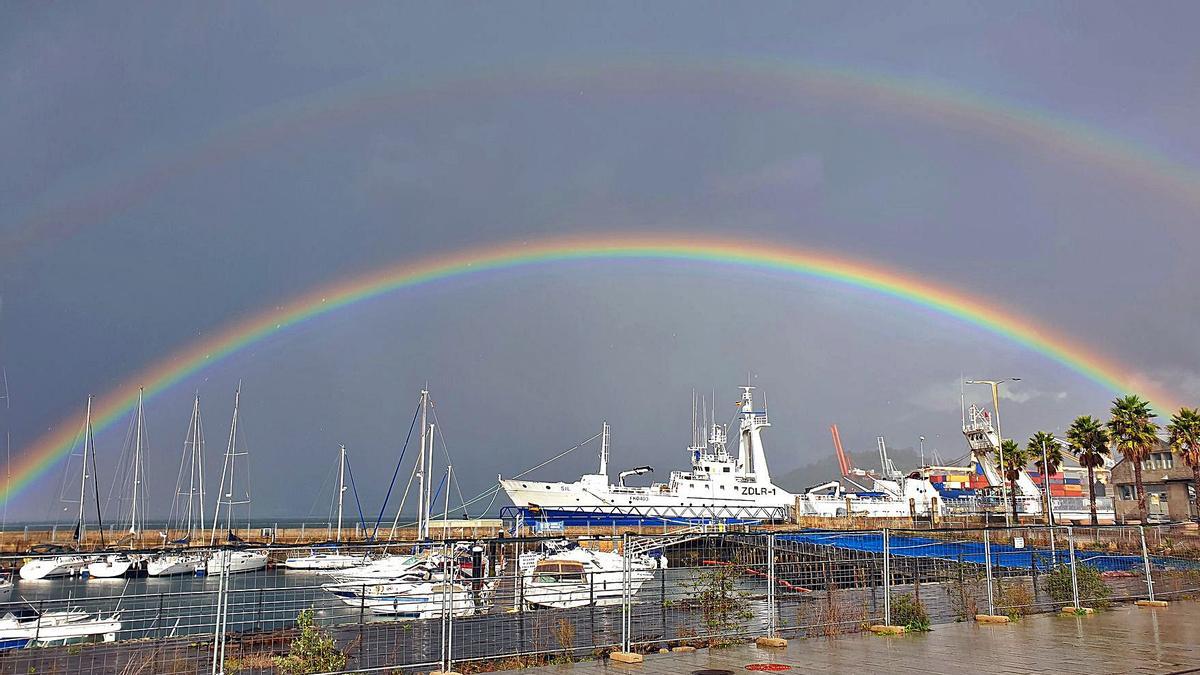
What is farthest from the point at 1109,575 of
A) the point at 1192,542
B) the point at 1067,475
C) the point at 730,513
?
the point at 1067,475

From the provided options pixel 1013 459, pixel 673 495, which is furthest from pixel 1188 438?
pixel 673 495

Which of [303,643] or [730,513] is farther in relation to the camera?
[730,513]

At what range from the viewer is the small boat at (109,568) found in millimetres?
67562

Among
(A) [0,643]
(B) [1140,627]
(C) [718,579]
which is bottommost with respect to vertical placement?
(A) [0,643]

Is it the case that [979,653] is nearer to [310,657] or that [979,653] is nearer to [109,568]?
[310,657]

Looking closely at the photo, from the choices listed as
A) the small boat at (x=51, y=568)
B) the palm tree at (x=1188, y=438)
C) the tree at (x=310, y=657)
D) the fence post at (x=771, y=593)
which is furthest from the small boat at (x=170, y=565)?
the palm tree at (x=1188, y=438)

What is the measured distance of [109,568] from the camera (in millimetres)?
68500

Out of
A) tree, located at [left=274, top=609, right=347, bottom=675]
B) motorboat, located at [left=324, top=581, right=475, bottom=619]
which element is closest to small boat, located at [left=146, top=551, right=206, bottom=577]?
motorboat, located at [left=324, top=581, right=475, bottom=619]

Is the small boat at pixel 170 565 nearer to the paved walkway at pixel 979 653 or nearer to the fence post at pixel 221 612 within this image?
the fence post at pixel 221 612

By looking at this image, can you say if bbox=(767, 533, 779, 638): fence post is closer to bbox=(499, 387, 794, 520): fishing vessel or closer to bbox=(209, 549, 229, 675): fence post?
bbox=(209, 549, 229, 675): fence post

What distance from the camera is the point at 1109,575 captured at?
818 inches

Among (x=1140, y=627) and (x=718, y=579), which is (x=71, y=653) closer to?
(x=718, y=579)

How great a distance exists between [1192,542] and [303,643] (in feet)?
91.0

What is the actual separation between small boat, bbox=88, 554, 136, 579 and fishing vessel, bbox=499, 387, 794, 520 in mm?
33953
